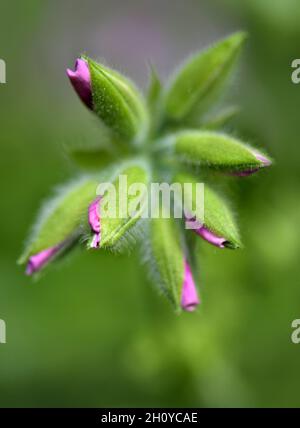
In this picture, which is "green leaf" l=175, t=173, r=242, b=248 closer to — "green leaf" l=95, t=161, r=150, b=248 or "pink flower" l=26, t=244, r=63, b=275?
"green leaf" l=95, t=161, r=150, b=248

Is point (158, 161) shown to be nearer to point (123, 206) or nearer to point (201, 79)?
point (201, 79)

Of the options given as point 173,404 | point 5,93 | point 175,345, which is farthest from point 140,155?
point 5,93

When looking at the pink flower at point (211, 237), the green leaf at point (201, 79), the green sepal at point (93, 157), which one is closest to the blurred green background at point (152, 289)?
the green sepal at point (93, 157)

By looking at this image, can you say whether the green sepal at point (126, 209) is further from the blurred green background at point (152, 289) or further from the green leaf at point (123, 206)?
the blurred green background at point (152, 289)

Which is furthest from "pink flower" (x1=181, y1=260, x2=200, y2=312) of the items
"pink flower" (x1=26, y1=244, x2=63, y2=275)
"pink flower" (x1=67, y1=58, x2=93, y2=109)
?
"pink flower" (x1=67, y1=58, x2=93, y2=109)

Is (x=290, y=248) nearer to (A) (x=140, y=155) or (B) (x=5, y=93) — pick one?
(A) (x=140, y=155)

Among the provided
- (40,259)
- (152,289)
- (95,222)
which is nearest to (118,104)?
(95,222)

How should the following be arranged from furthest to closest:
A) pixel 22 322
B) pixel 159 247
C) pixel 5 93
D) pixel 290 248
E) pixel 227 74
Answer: pixel 5 93 → pixel 22 322 → pixel 290 248 → pixel 227 74 → pixel 159 247

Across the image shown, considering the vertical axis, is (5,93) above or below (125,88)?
above
